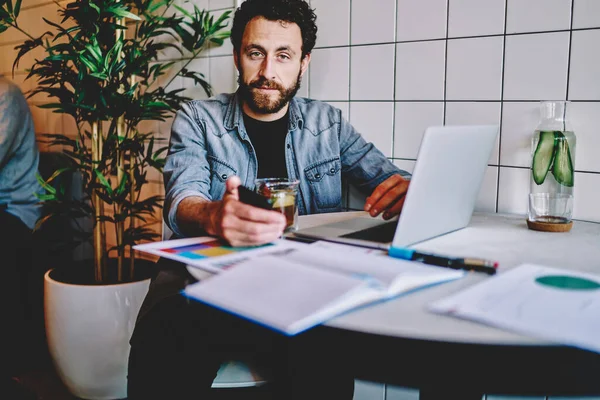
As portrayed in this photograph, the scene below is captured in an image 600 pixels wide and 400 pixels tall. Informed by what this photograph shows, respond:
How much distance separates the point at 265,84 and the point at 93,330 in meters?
1.04

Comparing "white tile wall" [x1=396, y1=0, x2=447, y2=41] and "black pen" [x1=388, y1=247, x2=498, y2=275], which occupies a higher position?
"white tile wall" [x1=396, y1=0, x2=447, y2=41]

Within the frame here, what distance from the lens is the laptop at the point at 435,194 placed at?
93 centimetres

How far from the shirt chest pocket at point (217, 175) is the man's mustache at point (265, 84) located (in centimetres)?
27

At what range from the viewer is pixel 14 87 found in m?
2.57

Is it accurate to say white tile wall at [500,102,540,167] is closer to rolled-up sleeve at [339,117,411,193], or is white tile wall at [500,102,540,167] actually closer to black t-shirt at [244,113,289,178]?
rolled-up sleeve at [339,117,411,193]

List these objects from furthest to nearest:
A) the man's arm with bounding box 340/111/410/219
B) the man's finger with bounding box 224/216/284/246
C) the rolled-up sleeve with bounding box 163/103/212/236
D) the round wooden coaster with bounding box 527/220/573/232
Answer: the man's arm with bounding box 340/111/410/219 < the rolled-up sleeve with bounding box 163/103/212/236 < the round wooden coaster with bounding box 527/220/573/232 < the man's finger with bounding box 224/216/284/246

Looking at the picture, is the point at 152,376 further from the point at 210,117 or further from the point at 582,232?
the point at 582,232

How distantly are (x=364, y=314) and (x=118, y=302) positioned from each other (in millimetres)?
1405

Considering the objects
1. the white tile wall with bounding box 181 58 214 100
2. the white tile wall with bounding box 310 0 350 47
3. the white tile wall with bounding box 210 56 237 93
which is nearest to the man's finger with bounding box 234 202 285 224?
the white tile wall with bounding box 310 0 350 47

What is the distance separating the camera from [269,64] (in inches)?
69.4

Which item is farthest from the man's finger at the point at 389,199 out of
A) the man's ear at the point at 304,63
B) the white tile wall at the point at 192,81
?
the white tile wall at the point at 192,81

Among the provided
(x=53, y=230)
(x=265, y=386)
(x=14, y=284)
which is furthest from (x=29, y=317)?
(x=265, y=386)

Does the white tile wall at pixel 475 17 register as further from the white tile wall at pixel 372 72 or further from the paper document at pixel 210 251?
the paper document at pixel 210 251

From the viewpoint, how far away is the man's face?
1.76 m
